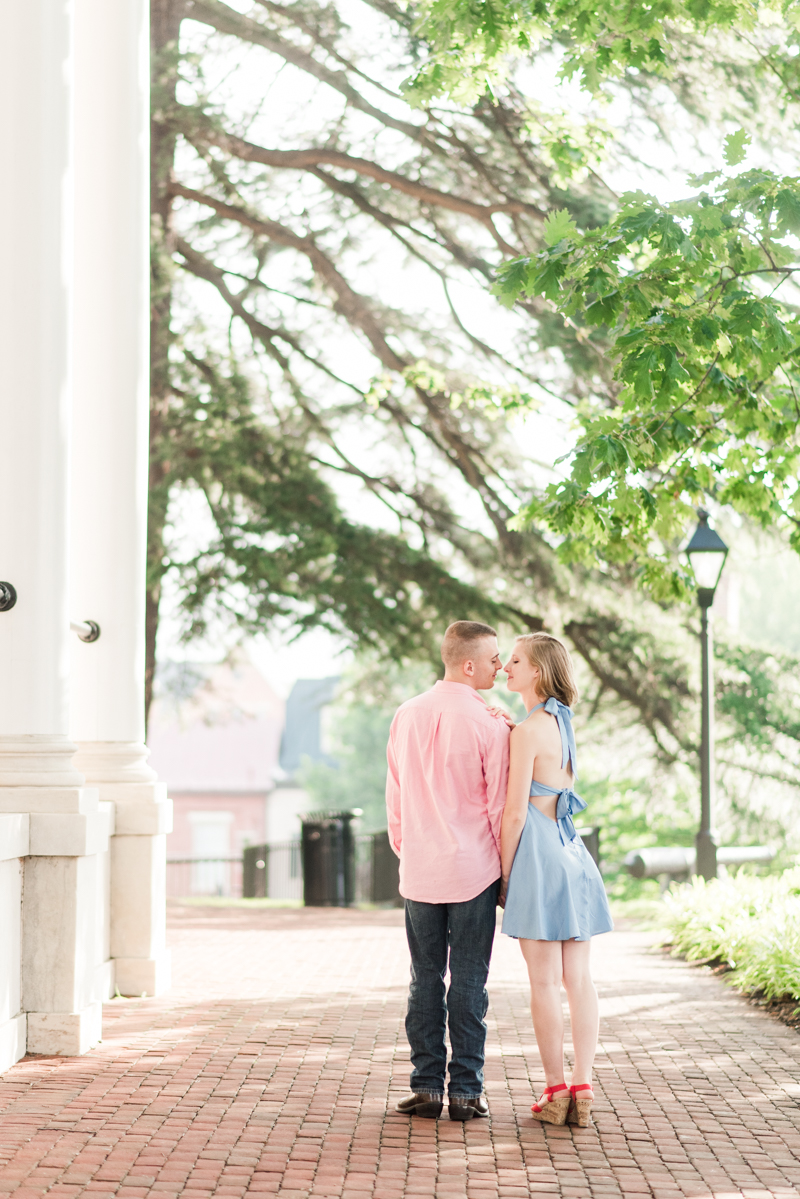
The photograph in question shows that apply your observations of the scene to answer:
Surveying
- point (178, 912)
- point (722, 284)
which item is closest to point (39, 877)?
point (722, 284)

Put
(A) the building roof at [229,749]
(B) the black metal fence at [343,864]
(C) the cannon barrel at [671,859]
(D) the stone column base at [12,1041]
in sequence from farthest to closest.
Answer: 1. (A) the building roof at [229,749]
2. (B) the black metal fence at [343,864]
3. (C) the cannon barrel at [671,859]
4. (D) the stone column base at [12,1041]

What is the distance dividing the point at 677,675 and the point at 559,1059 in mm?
10280

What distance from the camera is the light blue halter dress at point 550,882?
4.55 metres

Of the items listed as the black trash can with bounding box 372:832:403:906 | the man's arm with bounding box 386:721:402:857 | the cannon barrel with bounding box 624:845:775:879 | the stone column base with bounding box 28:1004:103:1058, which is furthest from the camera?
the black trash can with bounding box 372:832:403:906

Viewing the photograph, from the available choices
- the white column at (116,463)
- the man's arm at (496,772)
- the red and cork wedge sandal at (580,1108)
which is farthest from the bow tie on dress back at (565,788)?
the white column at (116,463)

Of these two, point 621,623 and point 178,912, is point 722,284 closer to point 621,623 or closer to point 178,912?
point 621,623

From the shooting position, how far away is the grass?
7.80 m

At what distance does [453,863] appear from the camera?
181 inches

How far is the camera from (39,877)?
5703mm

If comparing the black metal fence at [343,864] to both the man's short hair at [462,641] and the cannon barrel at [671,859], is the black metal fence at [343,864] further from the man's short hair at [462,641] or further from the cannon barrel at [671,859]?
the man's short hair at [462,641]

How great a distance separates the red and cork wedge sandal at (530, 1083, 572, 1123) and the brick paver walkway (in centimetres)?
6

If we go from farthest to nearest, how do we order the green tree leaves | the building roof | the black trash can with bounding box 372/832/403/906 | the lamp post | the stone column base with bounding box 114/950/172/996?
the building roof, the black trash can with bounding box 372/832/403/906, the lamp post, the stone column base with bounding box 114/950/172/996, the green tree leaves

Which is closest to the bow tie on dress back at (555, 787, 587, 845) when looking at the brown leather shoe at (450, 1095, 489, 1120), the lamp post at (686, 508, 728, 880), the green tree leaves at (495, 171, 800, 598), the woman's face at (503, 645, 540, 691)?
the woman's face at (503, 645, 540, 691)

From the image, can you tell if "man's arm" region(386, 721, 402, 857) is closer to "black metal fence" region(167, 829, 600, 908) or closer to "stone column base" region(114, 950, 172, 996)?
"stone column base" region(114, 950, 172, 996)
